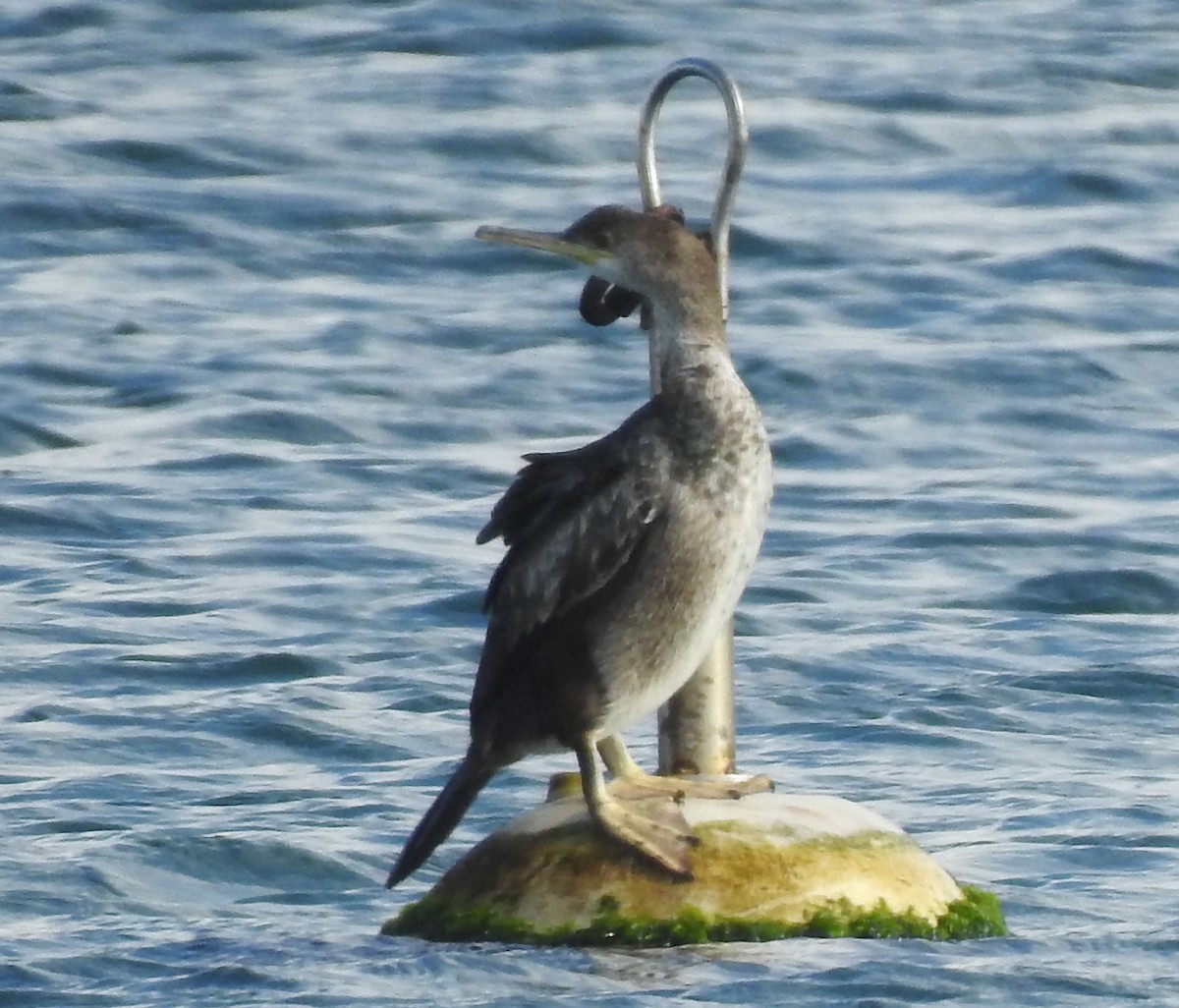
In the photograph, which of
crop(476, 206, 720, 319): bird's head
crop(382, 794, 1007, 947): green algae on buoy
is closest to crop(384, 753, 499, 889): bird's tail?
crop(382, 794, 1007, 947): green algae on buoy

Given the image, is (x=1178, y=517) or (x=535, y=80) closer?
(x=1178, y=517)

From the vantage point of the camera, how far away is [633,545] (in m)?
6.62

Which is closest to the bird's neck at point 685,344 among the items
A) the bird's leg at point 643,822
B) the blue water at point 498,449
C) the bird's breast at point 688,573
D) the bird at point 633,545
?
the bird at point 633,545

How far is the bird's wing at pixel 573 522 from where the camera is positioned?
6598 mm

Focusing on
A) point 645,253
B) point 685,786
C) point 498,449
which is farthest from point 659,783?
point 498,449

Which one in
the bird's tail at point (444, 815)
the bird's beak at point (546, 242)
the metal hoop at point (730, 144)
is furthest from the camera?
the metal hoop at point (730, 144)

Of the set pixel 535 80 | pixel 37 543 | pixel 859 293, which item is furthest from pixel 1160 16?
pixel 37 543

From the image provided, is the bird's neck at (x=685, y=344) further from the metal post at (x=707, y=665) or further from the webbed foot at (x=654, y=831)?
the webbed foot at (x=654, y=831)

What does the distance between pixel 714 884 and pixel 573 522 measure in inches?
31.8

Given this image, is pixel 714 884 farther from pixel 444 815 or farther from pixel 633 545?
pixel 633 545

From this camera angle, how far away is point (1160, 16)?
21.4 metres

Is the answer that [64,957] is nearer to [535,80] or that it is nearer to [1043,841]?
[1043,841]

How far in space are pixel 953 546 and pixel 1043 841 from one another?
3432 mm

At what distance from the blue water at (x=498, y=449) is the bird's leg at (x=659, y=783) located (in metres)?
0.41
